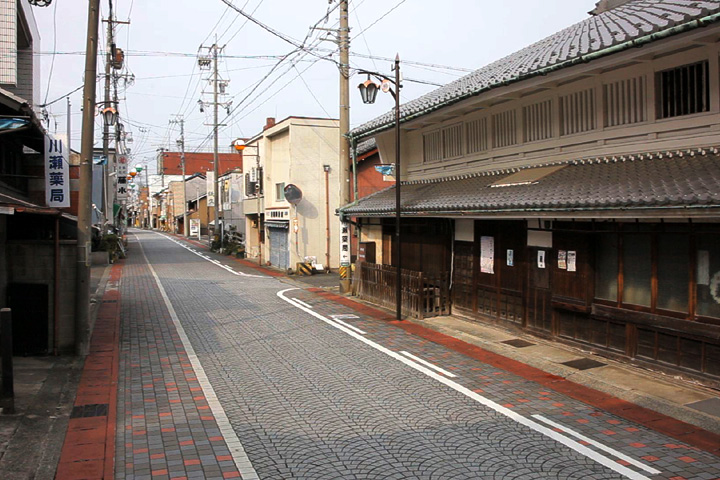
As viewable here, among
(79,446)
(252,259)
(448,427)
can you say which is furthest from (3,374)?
(252,259)

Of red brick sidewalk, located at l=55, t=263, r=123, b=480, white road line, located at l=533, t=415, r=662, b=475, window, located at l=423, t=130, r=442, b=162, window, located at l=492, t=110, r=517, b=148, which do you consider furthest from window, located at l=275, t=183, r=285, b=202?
white road line, located at l=533, t=415, r=662, b=475

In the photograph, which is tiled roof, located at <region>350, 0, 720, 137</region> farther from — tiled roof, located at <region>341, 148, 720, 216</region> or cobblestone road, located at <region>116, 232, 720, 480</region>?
cobblestone road, located at <region>116, 232, 720, 480</region>

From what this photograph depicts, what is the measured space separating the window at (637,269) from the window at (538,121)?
3.87 meters

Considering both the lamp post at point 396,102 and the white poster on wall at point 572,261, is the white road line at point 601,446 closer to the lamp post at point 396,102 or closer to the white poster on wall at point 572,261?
the white poster on wall at point 572,261

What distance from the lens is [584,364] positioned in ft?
34.6

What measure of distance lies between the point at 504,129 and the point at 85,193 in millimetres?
9992

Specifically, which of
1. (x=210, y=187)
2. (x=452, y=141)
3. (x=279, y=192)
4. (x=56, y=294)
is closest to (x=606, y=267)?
(x=452, y=141)

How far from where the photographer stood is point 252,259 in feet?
133

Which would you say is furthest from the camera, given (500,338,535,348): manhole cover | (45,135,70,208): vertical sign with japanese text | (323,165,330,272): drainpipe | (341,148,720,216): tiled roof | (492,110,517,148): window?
(323,165,330,272): drainpipe

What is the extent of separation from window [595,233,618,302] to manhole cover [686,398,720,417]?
2657 millimetres

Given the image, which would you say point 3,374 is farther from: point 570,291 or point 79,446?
point 570,291

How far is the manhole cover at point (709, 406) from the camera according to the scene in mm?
7829

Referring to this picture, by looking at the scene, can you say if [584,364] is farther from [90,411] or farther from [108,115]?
[108,115]

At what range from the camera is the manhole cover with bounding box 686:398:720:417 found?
7.83 m
